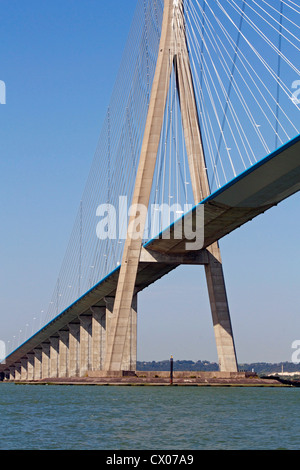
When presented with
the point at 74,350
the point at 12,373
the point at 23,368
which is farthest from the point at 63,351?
the point at 12,373

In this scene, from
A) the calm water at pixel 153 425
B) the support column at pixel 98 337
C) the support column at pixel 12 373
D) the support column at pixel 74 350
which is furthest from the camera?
the support column at pixel 12 373

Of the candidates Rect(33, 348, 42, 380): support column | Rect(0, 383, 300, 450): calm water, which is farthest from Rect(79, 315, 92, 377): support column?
Rect(0, 383, 300, 450): calm water

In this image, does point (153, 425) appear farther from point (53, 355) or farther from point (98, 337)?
point (53, 355)

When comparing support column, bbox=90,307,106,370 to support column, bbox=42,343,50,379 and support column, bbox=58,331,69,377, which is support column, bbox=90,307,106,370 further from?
support column, bbox=42,343,50,379

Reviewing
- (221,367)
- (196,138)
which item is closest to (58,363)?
(221,367)

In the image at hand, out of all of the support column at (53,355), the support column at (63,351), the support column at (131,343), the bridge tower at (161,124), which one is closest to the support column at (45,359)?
the support column at (53,355)

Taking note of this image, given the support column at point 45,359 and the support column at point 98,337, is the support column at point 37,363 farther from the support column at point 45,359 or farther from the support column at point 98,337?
the support column at point 98,337
